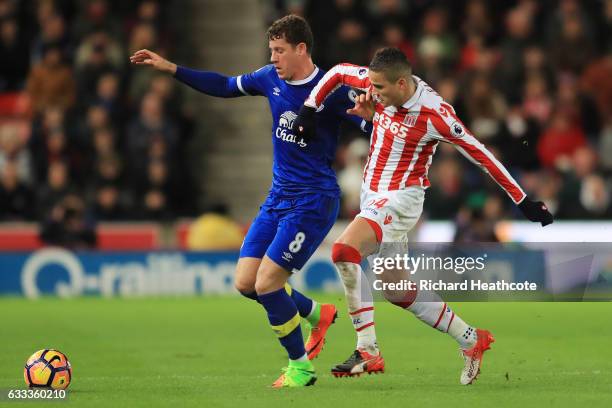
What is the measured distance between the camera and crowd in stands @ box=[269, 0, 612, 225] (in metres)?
17.7

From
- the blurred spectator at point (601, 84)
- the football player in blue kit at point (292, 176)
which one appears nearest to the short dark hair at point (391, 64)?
the football player in blue kit at point (292, 176)

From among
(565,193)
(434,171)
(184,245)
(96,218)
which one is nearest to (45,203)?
(96,218)

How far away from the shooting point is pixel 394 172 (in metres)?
8.92

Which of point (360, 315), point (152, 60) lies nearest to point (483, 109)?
point (152, 60)

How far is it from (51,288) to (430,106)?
9.64 meters

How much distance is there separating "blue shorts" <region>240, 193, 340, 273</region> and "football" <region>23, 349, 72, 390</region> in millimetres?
1490

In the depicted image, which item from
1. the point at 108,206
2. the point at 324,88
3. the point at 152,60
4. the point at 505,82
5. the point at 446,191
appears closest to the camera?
the point at 324,88

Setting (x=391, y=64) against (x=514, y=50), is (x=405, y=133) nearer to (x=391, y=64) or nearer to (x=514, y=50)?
(x=391, y=64)

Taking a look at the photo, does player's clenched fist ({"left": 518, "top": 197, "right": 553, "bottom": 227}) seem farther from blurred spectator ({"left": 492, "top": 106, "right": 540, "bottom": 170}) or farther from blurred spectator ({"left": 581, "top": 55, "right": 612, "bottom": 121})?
blurred spectator ({"left": 581, "top": 55, "right": 612, "bottom": 121})

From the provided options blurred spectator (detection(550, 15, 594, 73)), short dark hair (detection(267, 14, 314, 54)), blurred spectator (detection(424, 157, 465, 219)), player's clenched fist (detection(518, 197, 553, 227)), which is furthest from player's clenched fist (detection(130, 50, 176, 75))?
blurred spectator (detection(550, 15, 594, 73))

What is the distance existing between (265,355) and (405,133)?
2.84m

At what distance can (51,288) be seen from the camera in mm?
17328

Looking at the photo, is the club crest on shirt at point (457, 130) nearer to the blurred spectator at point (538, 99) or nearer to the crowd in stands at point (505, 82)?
the crowd in stands at point (505, 82)

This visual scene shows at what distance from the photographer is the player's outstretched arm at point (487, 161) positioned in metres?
8.49
